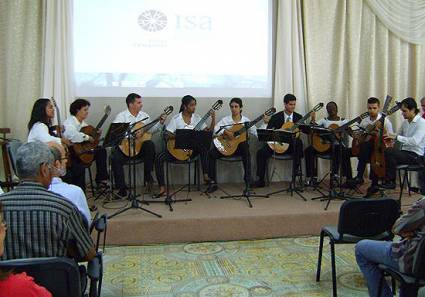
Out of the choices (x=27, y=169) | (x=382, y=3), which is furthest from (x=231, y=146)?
(x=27, y=169)

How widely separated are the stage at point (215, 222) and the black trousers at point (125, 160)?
405 mm

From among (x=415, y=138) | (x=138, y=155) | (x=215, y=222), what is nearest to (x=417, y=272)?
(x=215, y=222)

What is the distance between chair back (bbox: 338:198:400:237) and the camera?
2770 mm

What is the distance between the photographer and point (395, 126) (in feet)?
20.9

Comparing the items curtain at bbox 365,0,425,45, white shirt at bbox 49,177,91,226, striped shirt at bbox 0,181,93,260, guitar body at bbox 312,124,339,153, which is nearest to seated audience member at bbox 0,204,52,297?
striped shirt at bbox 0,181,93,260

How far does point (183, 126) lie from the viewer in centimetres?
559

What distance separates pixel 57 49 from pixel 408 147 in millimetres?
4578

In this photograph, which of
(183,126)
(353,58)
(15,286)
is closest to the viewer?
(15,286)

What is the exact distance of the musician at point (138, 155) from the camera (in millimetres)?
5094

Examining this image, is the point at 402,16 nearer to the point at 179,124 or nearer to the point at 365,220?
the point at 179,124

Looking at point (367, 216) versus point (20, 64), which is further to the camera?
point (20, 64)

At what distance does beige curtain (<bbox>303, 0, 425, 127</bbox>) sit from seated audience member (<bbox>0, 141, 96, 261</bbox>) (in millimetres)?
4756

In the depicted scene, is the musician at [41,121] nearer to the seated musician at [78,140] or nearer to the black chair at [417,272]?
the seated musician at [78,140]

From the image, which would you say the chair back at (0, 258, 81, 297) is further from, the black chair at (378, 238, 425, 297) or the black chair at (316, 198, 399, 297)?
the black chair at (316, 198, 399, 297)
